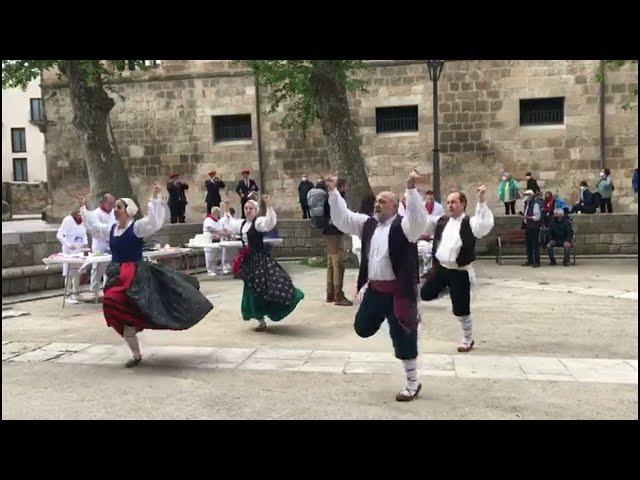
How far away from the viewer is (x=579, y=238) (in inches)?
609

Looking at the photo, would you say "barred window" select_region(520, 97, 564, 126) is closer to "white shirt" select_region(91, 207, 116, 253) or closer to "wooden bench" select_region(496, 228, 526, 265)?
"wooden bench" select_region(496, 228, 526, 265)

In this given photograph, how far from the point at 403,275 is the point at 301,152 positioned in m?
18.1

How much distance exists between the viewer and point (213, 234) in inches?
550

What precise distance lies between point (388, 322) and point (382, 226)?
2.56 feet

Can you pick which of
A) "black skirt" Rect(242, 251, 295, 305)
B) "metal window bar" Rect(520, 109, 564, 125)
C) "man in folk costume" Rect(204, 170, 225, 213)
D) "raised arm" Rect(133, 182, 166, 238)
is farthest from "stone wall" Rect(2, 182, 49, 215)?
"raised arm" Rect(133, 182, 166, 238)

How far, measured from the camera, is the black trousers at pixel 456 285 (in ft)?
21.8

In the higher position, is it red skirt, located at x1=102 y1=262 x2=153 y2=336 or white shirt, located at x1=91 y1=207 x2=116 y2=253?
white shirt, located at x1=91 y1=207 x2=116 y2=253

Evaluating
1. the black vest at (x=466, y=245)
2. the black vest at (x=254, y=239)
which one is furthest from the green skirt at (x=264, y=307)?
the black vest at (x=466, y=245)

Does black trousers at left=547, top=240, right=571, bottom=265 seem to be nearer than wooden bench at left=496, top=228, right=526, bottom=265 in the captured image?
Yes

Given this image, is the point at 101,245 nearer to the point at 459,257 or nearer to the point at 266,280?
the point at 266,280

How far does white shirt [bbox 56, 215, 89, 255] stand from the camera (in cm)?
1078

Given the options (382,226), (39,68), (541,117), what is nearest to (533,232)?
(541,117)

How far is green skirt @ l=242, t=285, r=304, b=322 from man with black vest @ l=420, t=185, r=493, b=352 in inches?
63.3
